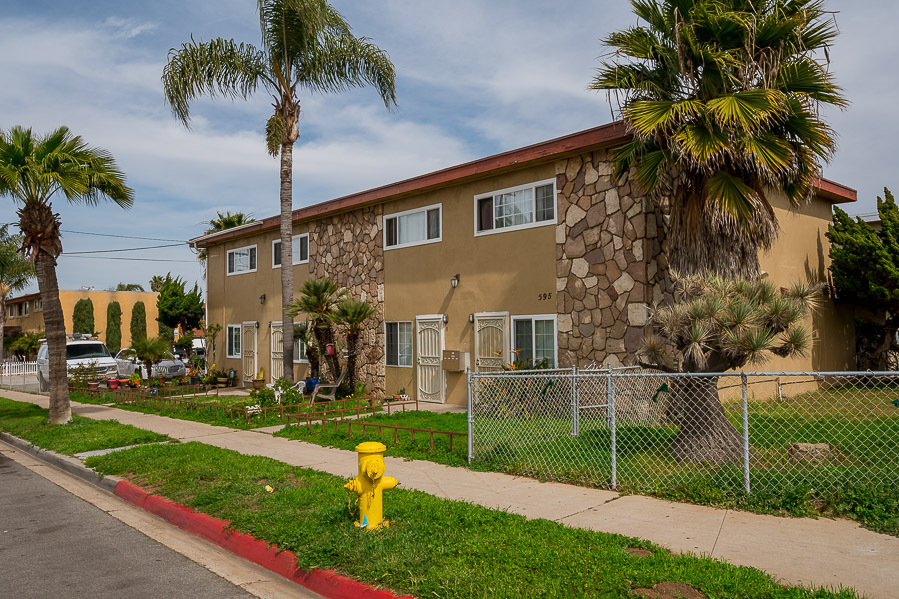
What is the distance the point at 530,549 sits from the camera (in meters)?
5.14

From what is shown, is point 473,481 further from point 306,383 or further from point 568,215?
point 306,383

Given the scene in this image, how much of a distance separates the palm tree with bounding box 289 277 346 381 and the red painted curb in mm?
9046

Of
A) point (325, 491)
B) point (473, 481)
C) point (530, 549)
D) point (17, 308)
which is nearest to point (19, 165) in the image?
point (325, 491)

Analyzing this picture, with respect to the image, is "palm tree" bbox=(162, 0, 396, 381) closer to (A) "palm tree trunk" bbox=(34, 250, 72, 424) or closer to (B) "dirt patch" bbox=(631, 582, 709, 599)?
(A) "palm tree trunk" bbox=(34, 250, 72, 424)

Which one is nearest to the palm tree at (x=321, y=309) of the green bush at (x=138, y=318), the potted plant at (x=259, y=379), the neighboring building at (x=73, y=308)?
the potted plant at (x=259, y=379)

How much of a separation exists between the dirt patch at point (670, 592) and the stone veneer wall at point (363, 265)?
1379cm

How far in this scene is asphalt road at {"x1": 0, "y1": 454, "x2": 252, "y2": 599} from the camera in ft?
16.8

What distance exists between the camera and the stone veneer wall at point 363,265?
59.2 feet

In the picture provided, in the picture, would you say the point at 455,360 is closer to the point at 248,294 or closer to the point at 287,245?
the point at 287,245

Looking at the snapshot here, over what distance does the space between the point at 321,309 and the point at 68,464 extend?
7.76 meters

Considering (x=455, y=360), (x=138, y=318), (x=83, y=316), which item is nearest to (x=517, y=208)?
(x=455, y=360)

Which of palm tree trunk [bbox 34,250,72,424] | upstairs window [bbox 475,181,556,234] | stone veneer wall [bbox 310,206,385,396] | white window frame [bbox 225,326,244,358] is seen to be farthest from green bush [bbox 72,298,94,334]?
upstairs window [bbox 475,181,556,234]

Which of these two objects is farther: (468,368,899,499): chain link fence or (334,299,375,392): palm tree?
(334,299,375,392): palm tree

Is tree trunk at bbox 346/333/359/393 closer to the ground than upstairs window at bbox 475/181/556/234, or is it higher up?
closer to the ground
